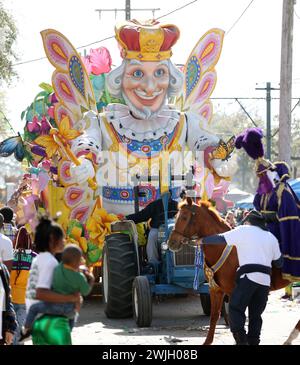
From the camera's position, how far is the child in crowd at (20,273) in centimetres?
963

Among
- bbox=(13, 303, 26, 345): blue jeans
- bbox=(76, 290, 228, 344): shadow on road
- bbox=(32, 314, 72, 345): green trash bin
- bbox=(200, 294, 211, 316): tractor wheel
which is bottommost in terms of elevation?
bbox=(76, 290, 228, 344): shadow on road

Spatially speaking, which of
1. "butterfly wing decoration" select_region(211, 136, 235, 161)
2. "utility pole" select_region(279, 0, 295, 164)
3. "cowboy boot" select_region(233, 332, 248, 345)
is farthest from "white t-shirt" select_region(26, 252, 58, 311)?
"utility pole" select_region(279, 0, 295, 164)

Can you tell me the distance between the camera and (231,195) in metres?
46.4

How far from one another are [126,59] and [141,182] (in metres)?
2.06

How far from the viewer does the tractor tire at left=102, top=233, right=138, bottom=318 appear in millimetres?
12891

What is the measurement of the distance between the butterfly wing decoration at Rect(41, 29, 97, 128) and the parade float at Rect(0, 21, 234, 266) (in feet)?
0.05

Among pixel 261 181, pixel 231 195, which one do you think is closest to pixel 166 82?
pixel 261 181

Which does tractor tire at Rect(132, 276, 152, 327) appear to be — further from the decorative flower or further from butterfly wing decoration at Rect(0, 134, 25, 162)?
butterfly wing decoration at Rect(0, 134, 25, 162)

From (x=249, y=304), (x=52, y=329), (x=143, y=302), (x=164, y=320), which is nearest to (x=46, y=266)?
(x=52, y=329)

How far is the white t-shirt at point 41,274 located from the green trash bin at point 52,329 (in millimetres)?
167

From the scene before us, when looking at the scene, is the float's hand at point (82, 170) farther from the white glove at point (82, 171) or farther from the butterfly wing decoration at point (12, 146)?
the butterfly wing decoration at point (12, 146)

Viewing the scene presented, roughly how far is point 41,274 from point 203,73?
30.8 feet

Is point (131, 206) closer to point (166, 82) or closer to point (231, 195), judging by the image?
point (166, 82)

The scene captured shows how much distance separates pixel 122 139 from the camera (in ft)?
48.2
